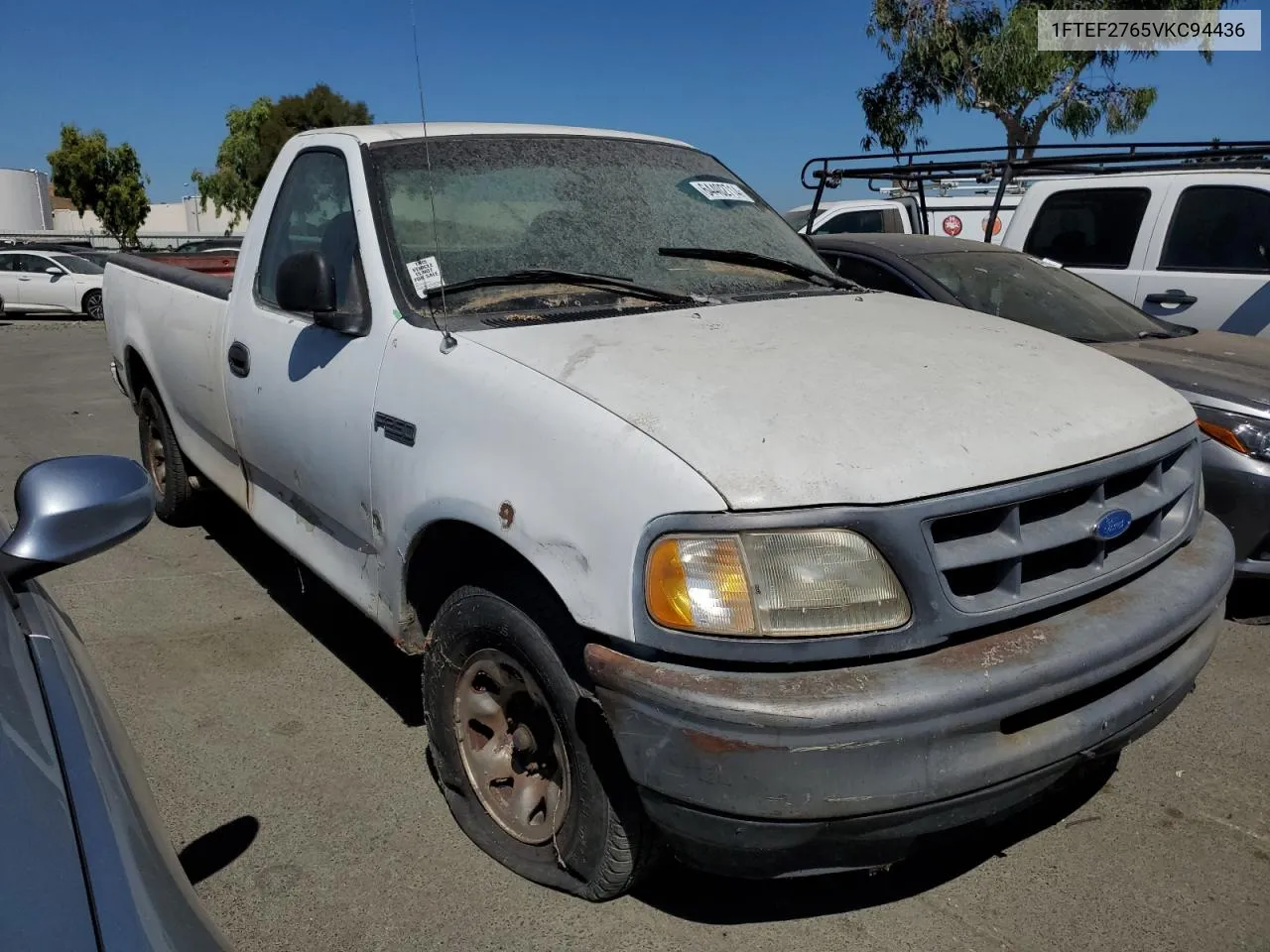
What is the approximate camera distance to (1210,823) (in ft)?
10.00

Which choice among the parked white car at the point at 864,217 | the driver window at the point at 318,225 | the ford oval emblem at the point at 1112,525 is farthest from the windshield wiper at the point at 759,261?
the parked white car at the point at 864,217

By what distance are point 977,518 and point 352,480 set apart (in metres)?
1.78

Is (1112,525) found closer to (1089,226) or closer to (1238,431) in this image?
(1238,431)

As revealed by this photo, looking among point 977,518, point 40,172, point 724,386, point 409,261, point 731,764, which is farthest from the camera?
point 40,172

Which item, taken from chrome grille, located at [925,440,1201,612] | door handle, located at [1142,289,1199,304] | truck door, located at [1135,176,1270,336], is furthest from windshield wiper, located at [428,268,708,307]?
truck door, located at [1135,176,1270,336]

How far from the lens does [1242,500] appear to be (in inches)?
164

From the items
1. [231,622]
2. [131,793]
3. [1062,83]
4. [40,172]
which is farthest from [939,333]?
[40,172]

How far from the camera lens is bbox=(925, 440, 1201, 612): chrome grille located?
2.22 meters

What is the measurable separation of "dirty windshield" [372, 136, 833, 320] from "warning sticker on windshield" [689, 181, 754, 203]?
Answer: 1 cm

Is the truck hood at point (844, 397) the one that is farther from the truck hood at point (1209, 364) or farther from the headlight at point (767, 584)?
the truck hood at point (1209, 364)

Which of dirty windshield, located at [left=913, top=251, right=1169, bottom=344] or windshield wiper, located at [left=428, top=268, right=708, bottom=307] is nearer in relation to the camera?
windshield wiper, located at [left=428, top=268, right=708, bottom=307]

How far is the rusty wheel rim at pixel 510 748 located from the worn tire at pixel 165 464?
295 cm

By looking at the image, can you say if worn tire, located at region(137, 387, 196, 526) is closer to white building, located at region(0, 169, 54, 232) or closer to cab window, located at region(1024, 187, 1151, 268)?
cab window, located at region(1024, 187, 1151, 268)

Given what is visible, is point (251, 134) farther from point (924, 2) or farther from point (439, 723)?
point (439, 723)
